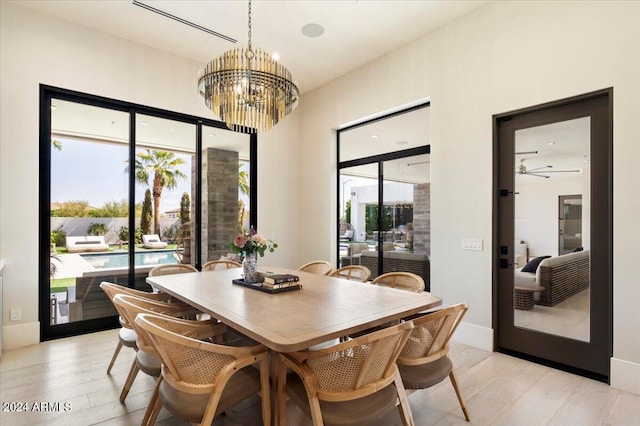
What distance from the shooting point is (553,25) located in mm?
3025

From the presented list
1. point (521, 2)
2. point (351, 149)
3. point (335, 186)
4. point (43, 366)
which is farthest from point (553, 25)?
point (43, 366)

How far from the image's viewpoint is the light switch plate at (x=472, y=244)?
11.5 feet

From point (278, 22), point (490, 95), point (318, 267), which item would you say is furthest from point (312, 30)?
point (318, 267)

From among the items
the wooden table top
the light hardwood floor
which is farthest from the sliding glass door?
the wooden table top

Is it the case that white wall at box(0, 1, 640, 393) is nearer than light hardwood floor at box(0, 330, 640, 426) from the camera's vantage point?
No

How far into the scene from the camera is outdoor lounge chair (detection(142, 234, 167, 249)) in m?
4.42

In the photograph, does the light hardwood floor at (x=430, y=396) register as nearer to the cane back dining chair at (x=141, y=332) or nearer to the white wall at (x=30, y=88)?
the cane back dining chair at (x=141, y=332)

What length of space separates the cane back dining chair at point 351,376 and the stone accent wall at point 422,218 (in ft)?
9.19

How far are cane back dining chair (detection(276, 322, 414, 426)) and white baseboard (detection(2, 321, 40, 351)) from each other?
3.43 meters

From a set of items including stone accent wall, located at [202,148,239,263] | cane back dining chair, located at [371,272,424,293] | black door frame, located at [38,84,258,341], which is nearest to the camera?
cane back dining chair, located at [371,272,424,293]

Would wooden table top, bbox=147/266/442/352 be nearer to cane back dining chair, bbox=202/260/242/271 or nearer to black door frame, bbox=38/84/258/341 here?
cane back dining chair, bbox=202/260/242/271

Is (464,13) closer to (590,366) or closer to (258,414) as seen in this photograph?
(590,366)

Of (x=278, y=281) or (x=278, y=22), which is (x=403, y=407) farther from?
(x=278, y=22)

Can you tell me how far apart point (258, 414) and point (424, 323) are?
51.6 inches
